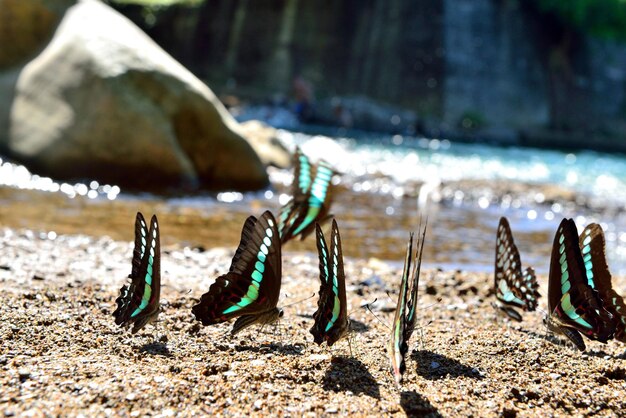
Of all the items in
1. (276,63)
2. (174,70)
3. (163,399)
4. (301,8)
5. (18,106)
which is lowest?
(163,399)

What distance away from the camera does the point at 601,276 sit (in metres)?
3.74

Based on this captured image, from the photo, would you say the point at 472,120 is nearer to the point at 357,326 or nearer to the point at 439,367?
the point at 357,326

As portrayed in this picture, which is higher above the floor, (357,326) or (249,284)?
(249,284)

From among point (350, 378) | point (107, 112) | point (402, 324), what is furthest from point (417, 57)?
point (402, 324)

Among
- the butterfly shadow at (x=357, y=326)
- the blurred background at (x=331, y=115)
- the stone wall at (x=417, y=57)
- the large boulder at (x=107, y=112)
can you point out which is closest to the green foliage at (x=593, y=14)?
the blurred background at (x=331, y=115)

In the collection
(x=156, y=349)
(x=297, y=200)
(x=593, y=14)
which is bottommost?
(x=156, y=349)

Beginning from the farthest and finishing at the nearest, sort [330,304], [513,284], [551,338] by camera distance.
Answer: [513,284], [551,338], [330,304]

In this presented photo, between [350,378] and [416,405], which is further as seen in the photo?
[350,378]

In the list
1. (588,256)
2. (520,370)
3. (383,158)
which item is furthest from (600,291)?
(383,158)

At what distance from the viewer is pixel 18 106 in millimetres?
9766

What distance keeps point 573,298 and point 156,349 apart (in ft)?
7.13

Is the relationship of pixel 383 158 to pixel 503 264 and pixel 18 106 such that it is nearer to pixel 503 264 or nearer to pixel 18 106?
pixel 18 106

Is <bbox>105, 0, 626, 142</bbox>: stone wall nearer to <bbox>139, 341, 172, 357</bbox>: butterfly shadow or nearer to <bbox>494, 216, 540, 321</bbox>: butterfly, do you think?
<bbox>494, 216, 540, 321</bbox>: butterfly

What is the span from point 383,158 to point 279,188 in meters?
7.52
